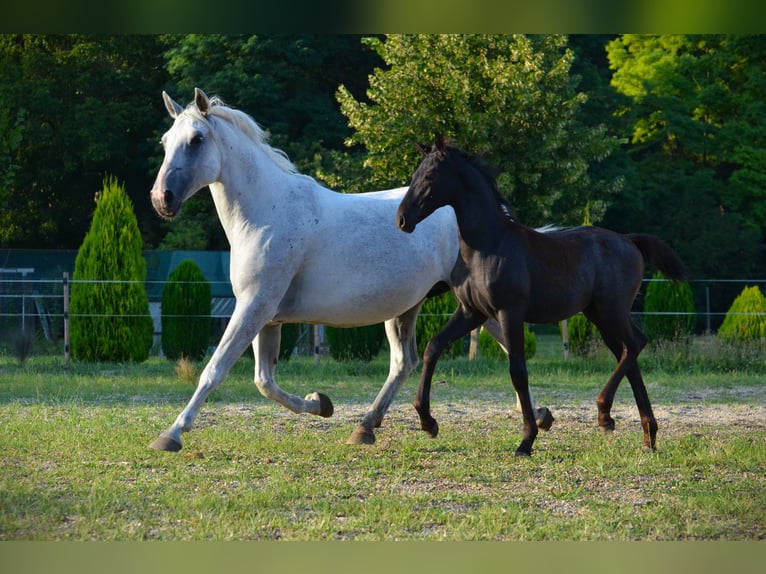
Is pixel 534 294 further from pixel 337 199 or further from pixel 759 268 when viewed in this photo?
pixel 759 268

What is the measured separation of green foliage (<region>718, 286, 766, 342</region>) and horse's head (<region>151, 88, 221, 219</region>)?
528 inches

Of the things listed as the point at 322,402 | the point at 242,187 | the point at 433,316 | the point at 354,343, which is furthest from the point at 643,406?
the point at 354,343

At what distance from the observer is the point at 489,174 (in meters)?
6.89

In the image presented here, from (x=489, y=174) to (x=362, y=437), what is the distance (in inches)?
89.6

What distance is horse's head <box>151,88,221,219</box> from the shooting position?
6574 millimetres

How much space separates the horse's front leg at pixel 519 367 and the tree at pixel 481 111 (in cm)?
1298

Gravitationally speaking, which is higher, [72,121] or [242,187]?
[72,121]

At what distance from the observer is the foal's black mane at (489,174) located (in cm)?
682

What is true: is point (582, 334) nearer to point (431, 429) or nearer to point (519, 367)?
point (431, 429)

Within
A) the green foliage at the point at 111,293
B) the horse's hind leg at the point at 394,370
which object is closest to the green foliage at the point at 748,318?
the green foliage at the point at 111,293

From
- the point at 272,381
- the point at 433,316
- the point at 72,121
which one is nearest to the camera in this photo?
the point at 272,381

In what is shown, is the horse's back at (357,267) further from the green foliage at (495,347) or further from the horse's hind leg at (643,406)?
the green foliage at (495,347)

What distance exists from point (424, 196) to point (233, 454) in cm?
234
